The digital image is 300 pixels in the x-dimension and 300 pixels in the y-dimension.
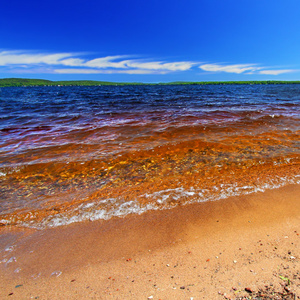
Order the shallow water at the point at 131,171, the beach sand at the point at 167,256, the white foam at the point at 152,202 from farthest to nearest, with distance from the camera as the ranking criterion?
1. the shallow water at the point at 131,171
2. the white foam at the point at 152,202
3. the beach sand at the point at 167,256

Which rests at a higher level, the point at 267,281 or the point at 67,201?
the point at 267,281

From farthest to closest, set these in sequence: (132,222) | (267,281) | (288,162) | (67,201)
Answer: (288,162)
(67,201)
(132,222)
(267,281)

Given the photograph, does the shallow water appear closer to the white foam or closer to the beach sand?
→ the white foam

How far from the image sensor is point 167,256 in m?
2.60

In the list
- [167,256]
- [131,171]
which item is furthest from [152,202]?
[131,171]

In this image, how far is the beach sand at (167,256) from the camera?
2.11 meters

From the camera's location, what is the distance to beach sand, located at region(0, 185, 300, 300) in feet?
6.91

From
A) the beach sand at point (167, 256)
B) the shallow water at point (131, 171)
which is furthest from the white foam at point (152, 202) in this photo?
the beach sand at point (167, 256)

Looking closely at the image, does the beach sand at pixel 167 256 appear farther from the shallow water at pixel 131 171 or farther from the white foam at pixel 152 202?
the shallow water at pixel 131 171

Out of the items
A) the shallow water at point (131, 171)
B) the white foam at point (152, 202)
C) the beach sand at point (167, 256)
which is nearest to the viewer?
the beach sand at point (167, 256)

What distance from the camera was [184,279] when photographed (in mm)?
2211

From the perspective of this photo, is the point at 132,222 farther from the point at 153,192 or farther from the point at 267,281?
the point at 267,281

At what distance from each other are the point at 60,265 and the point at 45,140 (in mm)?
7786

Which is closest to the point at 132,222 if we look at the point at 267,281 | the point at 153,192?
the point at 153,192
